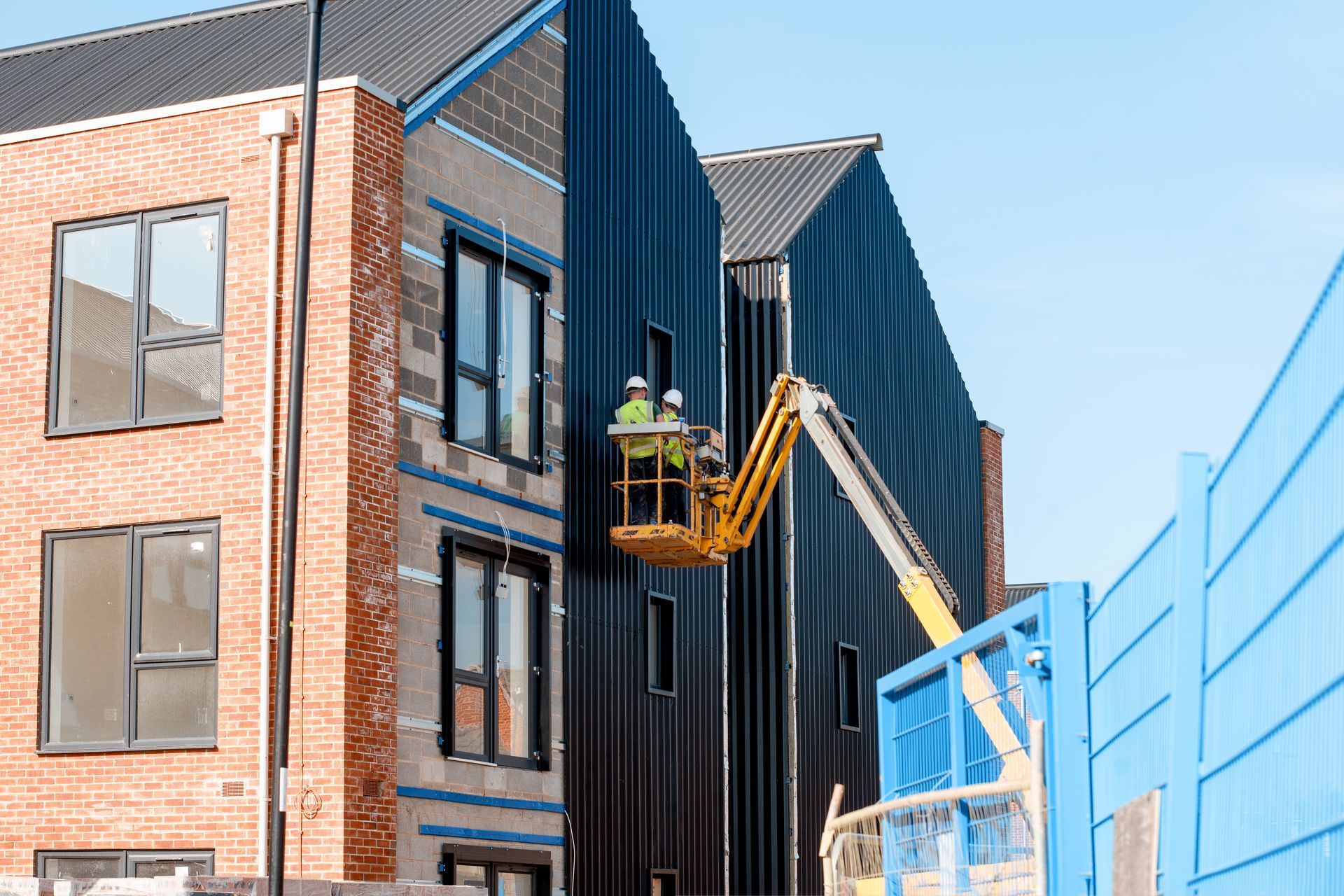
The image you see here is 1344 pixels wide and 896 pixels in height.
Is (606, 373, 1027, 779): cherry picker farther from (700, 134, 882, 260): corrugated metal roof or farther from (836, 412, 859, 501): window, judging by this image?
(700, 134, 882, 260): corrugated metal roof

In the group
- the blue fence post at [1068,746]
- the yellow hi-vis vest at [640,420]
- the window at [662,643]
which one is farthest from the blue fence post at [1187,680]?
the window at [662,643]

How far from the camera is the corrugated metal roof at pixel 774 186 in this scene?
100 ft

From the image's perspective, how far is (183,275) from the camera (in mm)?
20094

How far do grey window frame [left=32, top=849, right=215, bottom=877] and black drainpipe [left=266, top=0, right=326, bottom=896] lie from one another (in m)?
1.35

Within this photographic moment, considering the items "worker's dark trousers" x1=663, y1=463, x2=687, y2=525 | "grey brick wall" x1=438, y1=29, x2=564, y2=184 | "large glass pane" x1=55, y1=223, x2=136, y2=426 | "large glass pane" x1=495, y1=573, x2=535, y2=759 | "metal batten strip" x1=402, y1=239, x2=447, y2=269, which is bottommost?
"large glass pane" x1=495, y1=573, x2=535, y2=759

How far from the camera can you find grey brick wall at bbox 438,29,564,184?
72.4 feet

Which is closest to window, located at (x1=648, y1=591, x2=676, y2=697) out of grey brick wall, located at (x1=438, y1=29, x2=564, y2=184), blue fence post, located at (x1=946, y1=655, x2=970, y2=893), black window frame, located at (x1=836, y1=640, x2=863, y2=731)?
black window frame, located at (x1=836, y1=640, x2=863, y2=731)

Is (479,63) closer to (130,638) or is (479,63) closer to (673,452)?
(673,452)

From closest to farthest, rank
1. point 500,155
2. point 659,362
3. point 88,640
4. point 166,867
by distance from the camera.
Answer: point 166,867 → point 88,640 → point 500,155 → point 659,362

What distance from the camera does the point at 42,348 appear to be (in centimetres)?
2052

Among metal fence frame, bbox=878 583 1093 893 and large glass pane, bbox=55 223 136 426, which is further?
large glass pane, bbox=55 223 136 426

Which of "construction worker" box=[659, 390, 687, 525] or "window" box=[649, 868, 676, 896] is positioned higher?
"construction worker" box=[659, 390, 687, 525]

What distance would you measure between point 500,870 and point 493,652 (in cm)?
A: 240

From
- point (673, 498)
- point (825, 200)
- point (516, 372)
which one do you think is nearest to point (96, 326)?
point (516, 372)
